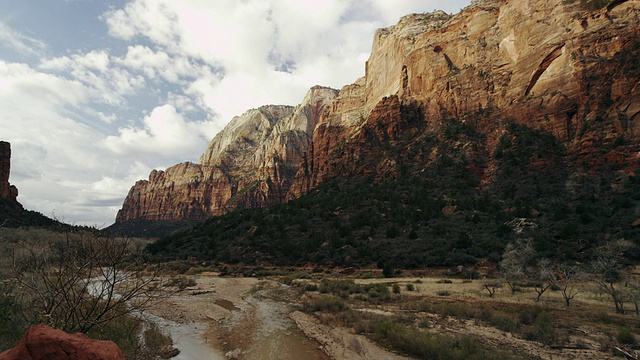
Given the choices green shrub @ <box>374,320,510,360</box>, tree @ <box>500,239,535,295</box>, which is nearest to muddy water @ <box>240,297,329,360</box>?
green shrub @ <box>374,320,510,360</box>

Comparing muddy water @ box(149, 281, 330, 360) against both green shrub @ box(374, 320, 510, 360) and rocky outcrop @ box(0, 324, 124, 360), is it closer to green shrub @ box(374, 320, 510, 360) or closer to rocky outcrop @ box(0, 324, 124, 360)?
green shrub @ box(374, 320, 510, 360)

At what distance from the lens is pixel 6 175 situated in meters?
75.5

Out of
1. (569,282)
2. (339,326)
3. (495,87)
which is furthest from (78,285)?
(495,87)

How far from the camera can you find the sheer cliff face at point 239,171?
5468 inches

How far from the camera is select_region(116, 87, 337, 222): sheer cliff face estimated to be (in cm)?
13888

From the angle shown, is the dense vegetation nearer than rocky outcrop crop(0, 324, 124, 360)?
No

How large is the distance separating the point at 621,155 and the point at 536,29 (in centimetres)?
2958

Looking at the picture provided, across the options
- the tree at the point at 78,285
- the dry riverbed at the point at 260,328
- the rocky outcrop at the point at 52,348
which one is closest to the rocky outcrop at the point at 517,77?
the dry riverbed at the point at 260,328

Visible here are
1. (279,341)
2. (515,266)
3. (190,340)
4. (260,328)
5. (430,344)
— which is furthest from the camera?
(515,266)

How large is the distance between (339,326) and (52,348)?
13097 millimetres

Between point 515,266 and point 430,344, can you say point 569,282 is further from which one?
point 430,344

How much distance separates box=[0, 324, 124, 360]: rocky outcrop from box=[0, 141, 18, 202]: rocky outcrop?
97.7m

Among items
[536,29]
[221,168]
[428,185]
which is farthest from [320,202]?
[221,168]

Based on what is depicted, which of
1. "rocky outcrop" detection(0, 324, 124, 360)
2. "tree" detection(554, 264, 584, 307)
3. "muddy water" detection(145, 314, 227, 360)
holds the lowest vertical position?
"muddy water" detection(145, 314, 227, 360)
